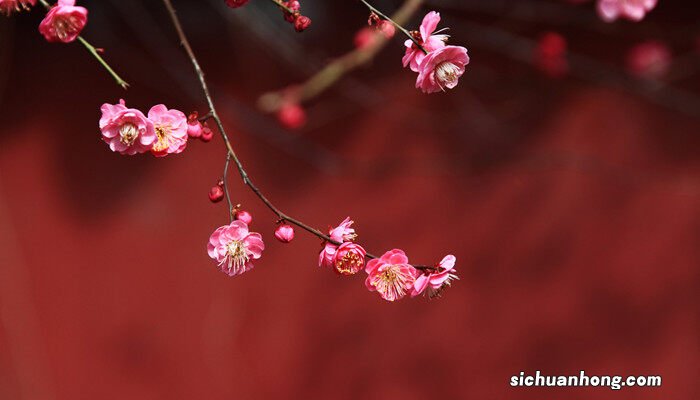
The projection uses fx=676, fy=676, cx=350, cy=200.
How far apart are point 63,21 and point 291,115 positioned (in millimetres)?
908

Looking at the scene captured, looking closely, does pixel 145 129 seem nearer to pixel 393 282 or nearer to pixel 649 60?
pixel 393 282

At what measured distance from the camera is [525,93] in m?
1.68

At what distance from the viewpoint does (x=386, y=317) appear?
67.0 inches

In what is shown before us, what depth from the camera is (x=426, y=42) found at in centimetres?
73

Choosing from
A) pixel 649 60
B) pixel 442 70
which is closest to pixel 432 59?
pixel 442 70

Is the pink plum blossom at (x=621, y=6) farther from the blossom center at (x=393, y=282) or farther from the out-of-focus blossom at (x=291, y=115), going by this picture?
the out-of-focus blossom at (x=291, y=115)

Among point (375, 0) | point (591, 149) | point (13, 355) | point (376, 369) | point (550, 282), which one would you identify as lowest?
point (13, 355)

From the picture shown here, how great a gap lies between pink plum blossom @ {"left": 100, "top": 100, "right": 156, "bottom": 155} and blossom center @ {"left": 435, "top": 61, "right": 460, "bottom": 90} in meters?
0.32

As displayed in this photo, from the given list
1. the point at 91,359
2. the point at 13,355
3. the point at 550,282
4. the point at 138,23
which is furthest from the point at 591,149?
the point at 13,355

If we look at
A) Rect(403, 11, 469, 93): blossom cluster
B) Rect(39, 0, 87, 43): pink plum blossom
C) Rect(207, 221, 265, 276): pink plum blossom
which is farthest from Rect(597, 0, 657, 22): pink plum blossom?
Rect(39, 0, 87, 43): pink plum blossom

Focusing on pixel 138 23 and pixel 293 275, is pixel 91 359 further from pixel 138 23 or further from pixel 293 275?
pixel 138 23

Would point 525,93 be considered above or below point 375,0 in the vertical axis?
below

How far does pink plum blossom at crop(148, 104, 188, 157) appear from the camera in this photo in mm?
767

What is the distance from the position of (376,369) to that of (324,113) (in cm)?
66
